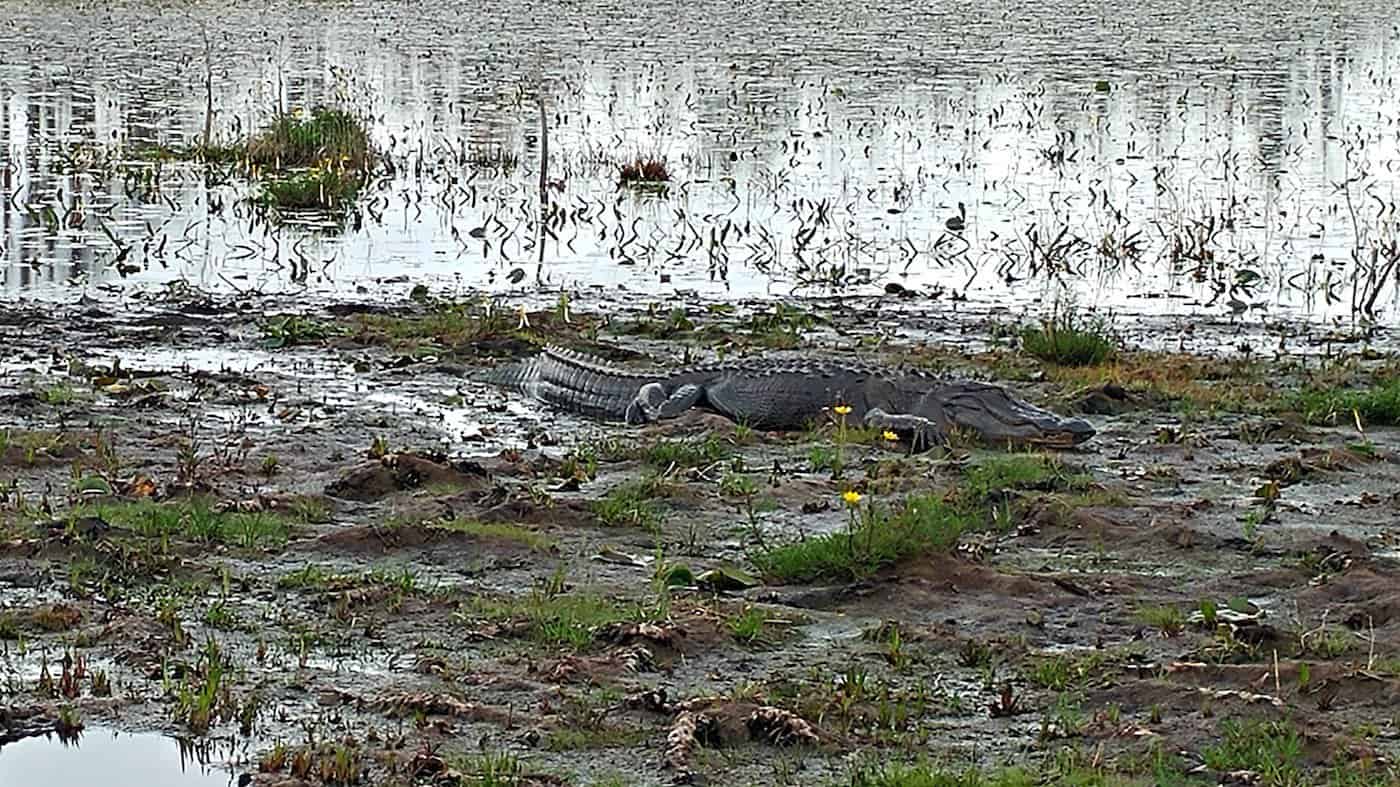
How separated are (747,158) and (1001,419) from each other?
10294mm

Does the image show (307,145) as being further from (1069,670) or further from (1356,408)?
(1069,670)

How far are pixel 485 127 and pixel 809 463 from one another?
506 inches

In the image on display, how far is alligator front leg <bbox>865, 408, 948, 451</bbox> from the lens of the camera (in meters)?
9.40

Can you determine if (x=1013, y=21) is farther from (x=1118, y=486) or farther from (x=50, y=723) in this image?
(x=50, y=723)

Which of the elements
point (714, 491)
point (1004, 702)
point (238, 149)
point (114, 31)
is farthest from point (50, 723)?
point (114, 31)

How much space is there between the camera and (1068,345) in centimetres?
1114

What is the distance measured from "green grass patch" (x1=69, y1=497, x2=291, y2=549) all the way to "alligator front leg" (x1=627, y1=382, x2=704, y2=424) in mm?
2641

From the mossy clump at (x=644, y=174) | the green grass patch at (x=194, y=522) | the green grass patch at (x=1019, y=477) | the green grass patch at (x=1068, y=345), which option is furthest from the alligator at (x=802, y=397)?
the mossy clump at (x=644, y=174)

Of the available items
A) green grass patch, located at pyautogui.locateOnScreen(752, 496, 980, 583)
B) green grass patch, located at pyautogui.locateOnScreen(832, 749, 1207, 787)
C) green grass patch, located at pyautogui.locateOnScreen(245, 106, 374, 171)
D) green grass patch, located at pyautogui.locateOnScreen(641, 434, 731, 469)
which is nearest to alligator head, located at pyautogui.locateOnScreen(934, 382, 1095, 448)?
green grass patch, located at pyautogui.locateOnScreen(641, 434, 731, 469)

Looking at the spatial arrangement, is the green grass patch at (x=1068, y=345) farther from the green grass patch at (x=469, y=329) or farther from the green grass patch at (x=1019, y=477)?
the green grass patch at (x=469, y=329)

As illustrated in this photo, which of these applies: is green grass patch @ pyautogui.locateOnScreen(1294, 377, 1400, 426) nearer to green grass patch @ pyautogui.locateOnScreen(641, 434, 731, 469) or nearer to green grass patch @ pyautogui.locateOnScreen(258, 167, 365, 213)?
green grass patch @ pyautogui.locateOnScreen(641, 434, 731, 469)

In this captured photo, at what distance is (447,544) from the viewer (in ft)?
23.8

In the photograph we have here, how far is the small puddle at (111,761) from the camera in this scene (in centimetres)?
521

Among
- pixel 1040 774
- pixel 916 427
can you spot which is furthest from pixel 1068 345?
pixel 1040 774
